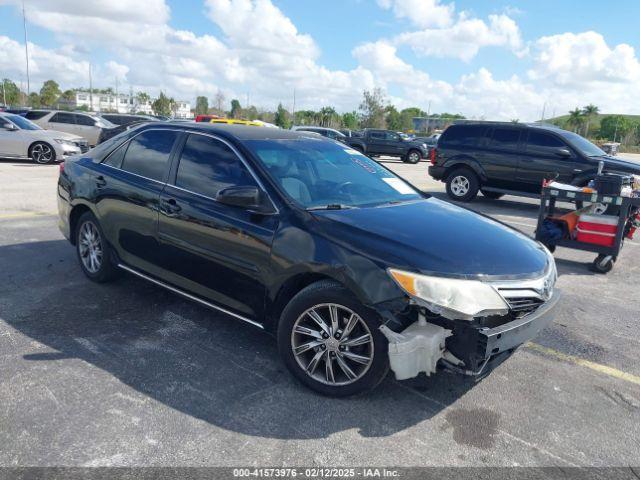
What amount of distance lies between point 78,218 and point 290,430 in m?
3.51

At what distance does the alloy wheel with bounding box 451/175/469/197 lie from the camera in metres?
12.2

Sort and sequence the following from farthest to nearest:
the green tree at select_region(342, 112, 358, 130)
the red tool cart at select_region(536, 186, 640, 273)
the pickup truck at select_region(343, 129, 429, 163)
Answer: the green tree at select_region(342, 112, 358, 130) → the pickup truck at select_region(343, 129, 429, 163) → the red tool cart at select_region(536, 186, 640, 273)

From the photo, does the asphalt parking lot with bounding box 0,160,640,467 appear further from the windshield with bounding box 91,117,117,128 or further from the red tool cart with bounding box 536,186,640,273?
the windshield with bounding box 91,117,117,128

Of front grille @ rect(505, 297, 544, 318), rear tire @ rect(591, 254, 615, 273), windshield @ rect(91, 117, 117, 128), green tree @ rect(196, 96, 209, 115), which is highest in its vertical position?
green tree @ rect(196, 96, 209, 115)

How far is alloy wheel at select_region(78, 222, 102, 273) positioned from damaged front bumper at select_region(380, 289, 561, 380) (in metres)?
3.21

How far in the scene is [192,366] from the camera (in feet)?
11.4

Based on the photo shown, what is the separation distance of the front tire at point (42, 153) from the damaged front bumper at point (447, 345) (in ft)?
51.2

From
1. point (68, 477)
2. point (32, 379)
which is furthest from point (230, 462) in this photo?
point (32, 379)

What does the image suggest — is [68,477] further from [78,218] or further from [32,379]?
[78,218]

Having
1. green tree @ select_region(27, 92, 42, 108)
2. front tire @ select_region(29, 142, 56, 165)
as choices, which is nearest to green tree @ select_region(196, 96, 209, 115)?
green tree @ select_region(27, 92, 42, 108)

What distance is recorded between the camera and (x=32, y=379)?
3.21 metres

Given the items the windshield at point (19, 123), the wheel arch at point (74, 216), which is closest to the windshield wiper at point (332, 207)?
the wheel arch at point (74, 216)

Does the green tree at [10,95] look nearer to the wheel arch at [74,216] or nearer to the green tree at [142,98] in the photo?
the green tree at [142,98]

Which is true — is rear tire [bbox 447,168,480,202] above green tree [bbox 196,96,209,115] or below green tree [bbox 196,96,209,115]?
below
